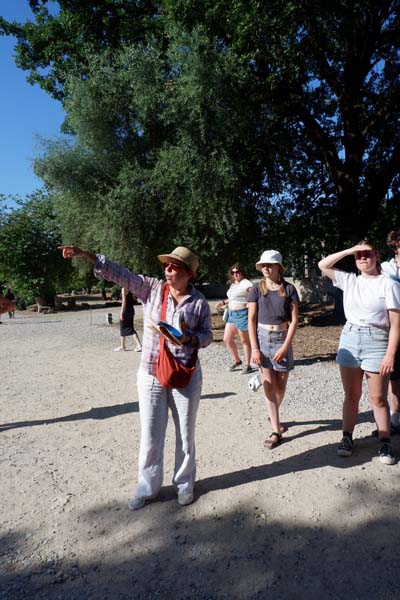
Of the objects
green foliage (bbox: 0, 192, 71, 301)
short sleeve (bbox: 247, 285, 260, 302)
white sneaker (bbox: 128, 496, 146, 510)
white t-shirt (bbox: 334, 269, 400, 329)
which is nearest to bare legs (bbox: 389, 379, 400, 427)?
white t-shirt (bbox: 334, 269, 400, 329)

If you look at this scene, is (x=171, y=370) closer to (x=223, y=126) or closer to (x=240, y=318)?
(x=240, y=318)

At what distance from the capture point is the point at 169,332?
2861mm

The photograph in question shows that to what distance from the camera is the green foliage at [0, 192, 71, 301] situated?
86.8 ft

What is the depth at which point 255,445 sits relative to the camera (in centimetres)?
425

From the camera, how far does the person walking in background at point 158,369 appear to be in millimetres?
3090

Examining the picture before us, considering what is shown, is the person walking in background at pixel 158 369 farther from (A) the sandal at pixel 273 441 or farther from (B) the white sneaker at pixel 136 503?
(A) the sandal at pixel 273 441

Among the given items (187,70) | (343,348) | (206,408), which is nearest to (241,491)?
(343,348)

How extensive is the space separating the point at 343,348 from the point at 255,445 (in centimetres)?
137

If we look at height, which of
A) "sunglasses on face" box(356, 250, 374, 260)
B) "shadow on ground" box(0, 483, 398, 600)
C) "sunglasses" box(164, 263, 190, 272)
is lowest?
"shadow on ground" box(0, 483, 398, 600)

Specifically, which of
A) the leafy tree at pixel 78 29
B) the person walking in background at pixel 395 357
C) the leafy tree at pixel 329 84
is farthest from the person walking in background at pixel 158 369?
the leafy tree at pixel 78 29

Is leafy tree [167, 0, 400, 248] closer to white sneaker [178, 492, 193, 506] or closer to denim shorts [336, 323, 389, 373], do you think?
denim shorts [336, 323, 389, 373]

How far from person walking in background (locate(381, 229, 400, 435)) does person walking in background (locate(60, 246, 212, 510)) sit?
1989 mm

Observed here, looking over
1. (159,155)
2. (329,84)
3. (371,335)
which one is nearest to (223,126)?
(159,155)

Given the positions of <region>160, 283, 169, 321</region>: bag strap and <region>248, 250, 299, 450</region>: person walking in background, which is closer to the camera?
<region>160, 283, 169, 321</region>: bag strap
